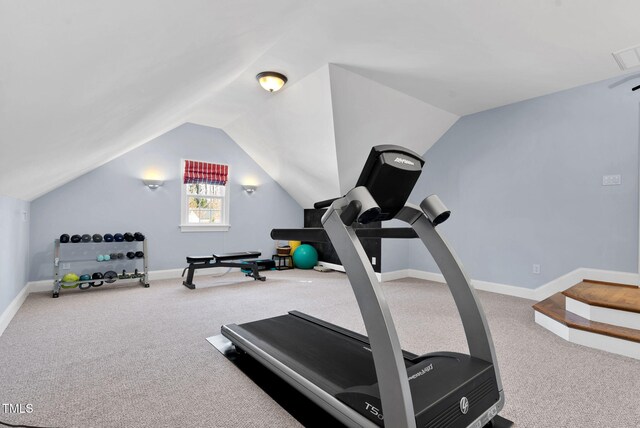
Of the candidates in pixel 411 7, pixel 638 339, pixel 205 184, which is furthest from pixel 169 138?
pixel 638 339

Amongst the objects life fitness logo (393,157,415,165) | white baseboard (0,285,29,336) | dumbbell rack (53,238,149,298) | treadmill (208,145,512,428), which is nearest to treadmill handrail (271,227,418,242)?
treadmill (208,145,512,428)

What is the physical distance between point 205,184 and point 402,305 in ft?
14.2

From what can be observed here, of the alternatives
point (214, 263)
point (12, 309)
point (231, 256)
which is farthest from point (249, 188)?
point (12, 309)

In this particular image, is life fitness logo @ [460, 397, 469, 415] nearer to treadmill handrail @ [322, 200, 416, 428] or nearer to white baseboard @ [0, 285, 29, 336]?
treadmill handrail @ [322, 200, 416, 428]

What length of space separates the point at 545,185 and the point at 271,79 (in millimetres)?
3946

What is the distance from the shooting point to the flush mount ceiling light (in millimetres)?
3816

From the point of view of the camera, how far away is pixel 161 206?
224 inches

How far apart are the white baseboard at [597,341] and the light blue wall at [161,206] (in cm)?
523

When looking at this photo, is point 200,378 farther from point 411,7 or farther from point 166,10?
point 411,7

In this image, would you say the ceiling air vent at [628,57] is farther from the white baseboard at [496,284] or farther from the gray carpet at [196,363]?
the gray carpet at [196,363]

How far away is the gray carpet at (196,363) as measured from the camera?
1781 millimetres

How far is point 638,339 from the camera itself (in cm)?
256

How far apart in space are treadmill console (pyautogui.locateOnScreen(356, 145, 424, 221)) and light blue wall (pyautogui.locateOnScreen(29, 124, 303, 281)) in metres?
5.17

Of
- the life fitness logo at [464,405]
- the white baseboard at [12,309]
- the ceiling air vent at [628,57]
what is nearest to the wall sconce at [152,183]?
the white baseboard at [12,309]
